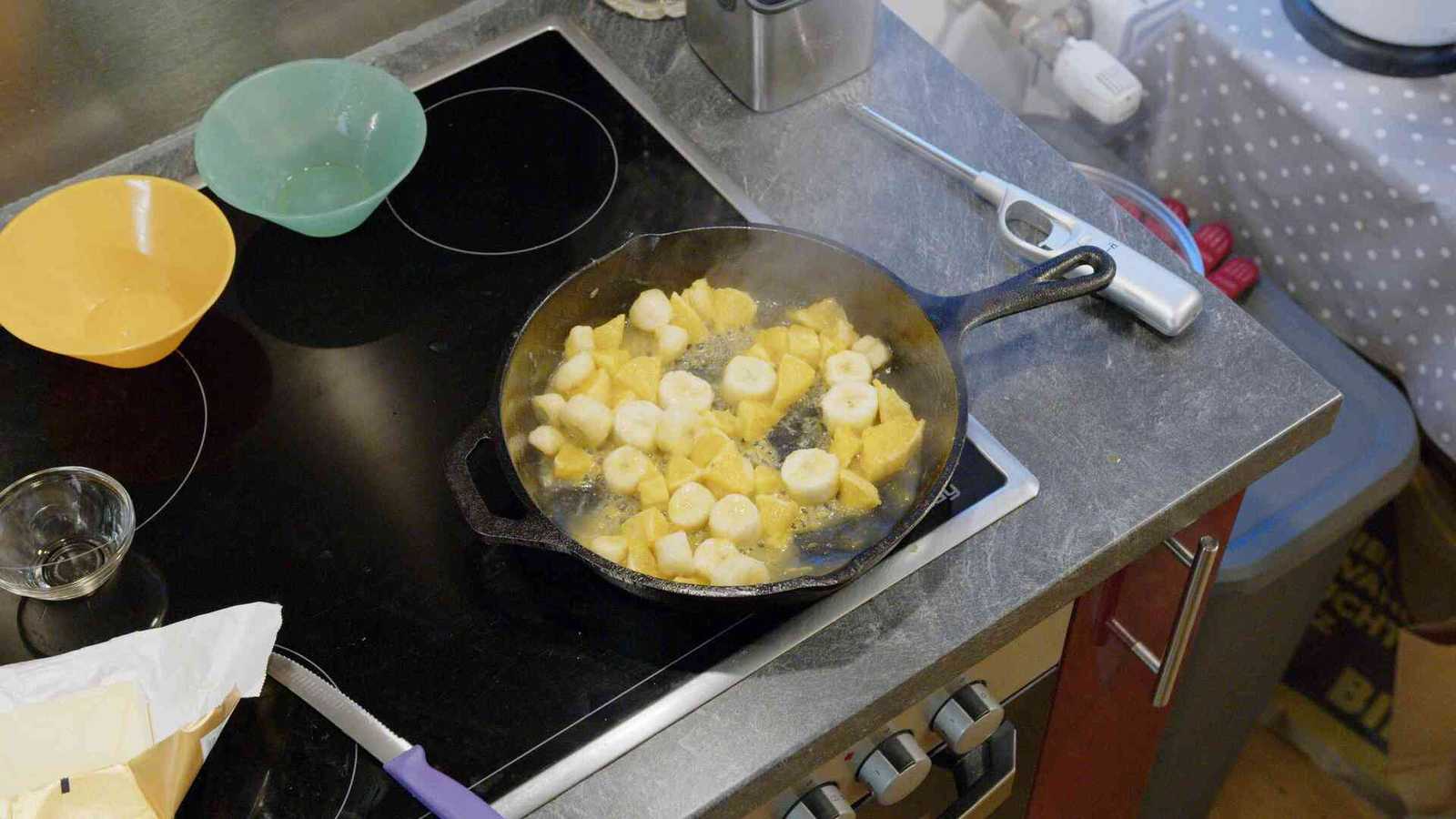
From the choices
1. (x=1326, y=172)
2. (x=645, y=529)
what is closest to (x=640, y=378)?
(x=645, y=529)

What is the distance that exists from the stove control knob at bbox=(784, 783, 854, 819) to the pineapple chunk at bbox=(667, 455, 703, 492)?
22 cm

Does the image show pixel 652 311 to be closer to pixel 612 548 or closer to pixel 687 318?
pixel 687 318

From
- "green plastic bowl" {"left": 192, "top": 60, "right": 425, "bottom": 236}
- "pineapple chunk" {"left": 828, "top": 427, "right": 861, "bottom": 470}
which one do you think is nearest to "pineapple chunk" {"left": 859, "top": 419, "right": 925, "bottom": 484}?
"pineapple chunk" {"left": 828, "top": 427, "right": 861, "bottom": 470}

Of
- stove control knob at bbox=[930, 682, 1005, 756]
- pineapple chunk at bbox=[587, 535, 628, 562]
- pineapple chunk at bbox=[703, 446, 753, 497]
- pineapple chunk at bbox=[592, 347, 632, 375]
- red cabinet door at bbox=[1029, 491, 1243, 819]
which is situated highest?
pineapple chunk at bbox=[592, 347, 632, 375]

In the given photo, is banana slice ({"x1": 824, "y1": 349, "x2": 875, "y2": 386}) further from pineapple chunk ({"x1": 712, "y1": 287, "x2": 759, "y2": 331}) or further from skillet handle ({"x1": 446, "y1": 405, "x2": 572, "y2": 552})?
skillet handle ({"x1": 446, "y1": 405, "x2": 572, "y2": 552})

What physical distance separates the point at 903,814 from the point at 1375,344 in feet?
2.70

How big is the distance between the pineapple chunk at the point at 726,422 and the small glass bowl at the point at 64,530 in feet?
1.37

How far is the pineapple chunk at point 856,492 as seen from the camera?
89cm

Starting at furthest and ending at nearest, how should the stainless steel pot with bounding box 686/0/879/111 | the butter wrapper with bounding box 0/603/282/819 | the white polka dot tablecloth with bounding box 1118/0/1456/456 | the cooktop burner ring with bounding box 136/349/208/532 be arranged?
the white polka dot tablecloth with bounding box 1118/0/1456/456 → the stainless steel pot with bounding box 686/0/879/111 → the cooktop burner ring with bounding box 136/349/208/532 → the butter wrapper with bounding box 0/603/282/819

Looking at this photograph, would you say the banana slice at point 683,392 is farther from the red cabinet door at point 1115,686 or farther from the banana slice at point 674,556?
the red cabinet door at point 1115,686

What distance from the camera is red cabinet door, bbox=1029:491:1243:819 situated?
3.36ft

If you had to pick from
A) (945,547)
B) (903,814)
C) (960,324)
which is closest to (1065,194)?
(960,324)

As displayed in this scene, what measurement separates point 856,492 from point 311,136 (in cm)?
61

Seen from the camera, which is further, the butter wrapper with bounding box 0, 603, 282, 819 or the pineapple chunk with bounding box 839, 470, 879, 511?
the pineapple chunk with bounding box 839, 470, 879, 511
